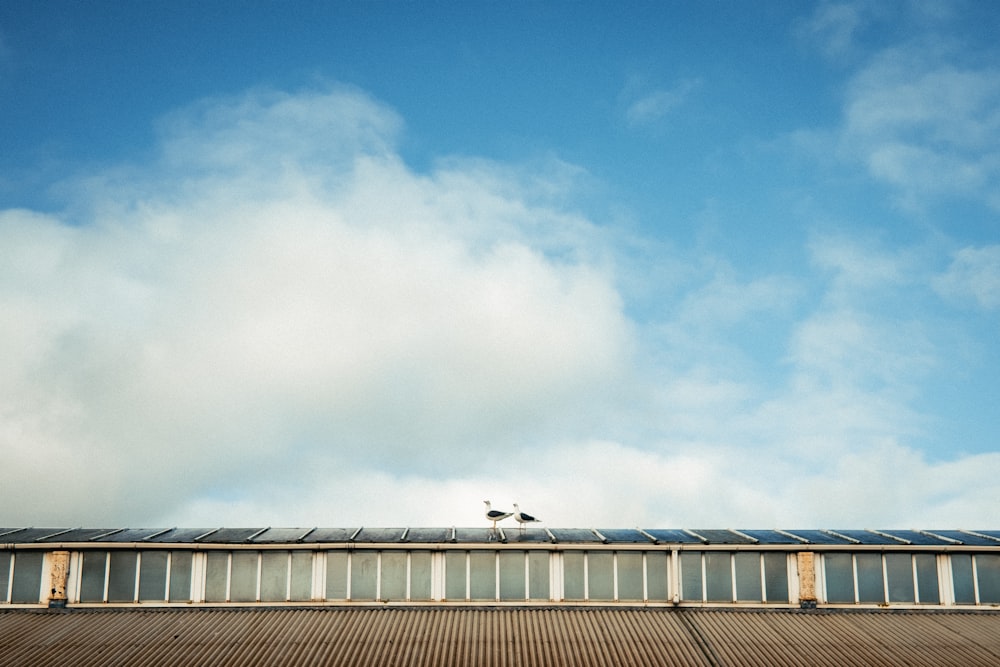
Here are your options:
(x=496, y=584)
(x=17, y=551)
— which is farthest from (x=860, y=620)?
(x=17, y=551)

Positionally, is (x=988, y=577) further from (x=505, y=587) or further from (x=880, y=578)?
(x=505, y=587)

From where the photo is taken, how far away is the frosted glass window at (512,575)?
4159 centimetres

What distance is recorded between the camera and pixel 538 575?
41.9 m

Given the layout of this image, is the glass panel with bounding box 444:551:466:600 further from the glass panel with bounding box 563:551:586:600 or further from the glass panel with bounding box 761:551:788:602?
the glass panel with bounding box 761:551:788:602

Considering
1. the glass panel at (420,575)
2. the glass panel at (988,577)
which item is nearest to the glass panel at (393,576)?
the glass panel at (420,575)

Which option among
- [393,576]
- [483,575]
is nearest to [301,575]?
[393,576]

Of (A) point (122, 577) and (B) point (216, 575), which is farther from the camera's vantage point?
(B) point (216, 575)

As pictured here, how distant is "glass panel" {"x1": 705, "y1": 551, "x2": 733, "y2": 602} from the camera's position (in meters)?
41.9

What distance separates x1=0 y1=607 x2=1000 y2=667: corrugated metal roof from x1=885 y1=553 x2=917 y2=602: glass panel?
0.95 m

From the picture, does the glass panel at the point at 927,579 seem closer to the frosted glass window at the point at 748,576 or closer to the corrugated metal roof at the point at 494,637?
the corrugated metal roof at the point at 494,637

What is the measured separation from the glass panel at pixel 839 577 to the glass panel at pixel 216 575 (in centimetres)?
2797

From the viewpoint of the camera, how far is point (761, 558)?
42.3 m

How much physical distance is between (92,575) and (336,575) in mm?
11144

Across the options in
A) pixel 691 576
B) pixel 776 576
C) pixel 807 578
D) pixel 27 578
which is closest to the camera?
pixel 27 578
